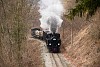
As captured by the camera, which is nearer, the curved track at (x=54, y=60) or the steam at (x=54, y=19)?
the curved track at (x=54, y=60)

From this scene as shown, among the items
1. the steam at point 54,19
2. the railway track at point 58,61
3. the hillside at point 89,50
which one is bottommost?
the railway track at point 58,61

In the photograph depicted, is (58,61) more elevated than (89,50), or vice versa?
(89,50)

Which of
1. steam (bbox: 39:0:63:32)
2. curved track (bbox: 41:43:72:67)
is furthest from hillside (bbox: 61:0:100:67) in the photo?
steam (bbox: 39:0:63:32)

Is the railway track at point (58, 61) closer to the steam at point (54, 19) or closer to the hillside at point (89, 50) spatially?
the hillside at point (89, 50)

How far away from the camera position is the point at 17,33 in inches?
872

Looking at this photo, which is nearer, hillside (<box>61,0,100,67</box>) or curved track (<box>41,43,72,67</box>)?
hillside (<box>61,0,100,67</box>)

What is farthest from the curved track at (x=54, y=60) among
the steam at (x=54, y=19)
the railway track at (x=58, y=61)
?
the steam at (x=54, y=19)

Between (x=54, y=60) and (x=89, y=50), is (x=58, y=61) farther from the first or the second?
(x=89, y=50)

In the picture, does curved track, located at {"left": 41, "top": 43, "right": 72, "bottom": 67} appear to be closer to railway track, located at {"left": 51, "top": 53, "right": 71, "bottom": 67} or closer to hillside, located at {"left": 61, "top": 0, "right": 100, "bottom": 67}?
railway track, located at {"left": 51, "top": 53, "right": 71, "bottom": 67}

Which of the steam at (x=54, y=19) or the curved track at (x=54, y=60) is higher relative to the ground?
the steam at (x=54, y=19)

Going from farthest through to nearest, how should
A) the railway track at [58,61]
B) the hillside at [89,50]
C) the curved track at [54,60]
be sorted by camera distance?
the curved track at [54,60] < the railway track at [58,61] < the hillside at [89,50]

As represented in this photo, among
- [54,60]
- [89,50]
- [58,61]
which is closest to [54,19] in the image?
[54,60]

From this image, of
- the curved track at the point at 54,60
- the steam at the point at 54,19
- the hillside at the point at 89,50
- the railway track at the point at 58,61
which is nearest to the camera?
the hillside at the point at 89,50

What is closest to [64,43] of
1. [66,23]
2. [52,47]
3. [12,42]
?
[52,47]
